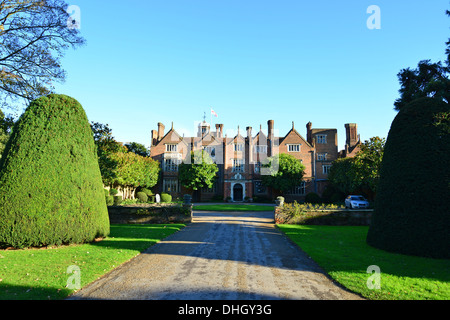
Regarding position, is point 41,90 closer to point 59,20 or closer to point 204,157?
point 59,20

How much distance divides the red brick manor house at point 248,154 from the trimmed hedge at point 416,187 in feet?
112

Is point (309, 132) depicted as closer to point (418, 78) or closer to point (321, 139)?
point (321, 139)

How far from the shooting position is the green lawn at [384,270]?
5.93m

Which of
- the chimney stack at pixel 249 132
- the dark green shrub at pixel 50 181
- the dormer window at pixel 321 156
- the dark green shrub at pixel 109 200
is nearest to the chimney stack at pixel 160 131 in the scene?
the chimney stack at pixel 249 132

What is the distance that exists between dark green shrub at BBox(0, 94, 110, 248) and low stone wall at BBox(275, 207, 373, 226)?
1278 centimetres

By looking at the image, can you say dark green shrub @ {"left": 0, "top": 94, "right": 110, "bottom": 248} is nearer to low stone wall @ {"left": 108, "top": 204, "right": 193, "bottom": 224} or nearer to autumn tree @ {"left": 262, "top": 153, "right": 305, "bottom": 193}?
low stone wall @ {"left": 108, "top": 204, "right": 193, "bottom": 224}

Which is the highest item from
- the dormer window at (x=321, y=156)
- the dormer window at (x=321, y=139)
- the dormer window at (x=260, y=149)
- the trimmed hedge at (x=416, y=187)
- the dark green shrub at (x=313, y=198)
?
the dormer window at (x=321, y=139)

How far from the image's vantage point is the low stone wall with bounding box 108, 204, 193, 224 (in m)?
19.4

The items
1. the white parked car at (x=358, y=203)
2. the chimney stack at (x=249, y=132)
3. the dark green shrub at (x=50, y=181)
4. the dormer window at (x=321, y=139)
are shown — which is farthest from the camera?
the dormer window at (x=321, y=139)

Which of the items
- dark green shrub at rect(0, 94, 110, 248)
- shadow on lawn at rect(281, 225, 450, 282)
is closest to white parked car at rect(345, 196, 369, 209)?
shadow on lawn at rect(281, 225, 450, 282)

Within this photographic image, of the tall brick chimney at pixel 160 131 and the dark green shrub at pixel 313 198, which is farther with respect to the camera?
the tall brick chimney at pixel 160 131

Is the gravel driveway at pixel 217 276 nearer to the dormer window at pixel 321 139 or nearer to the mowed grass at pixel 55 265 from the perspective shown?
the mowed grass at pixel 55 265
